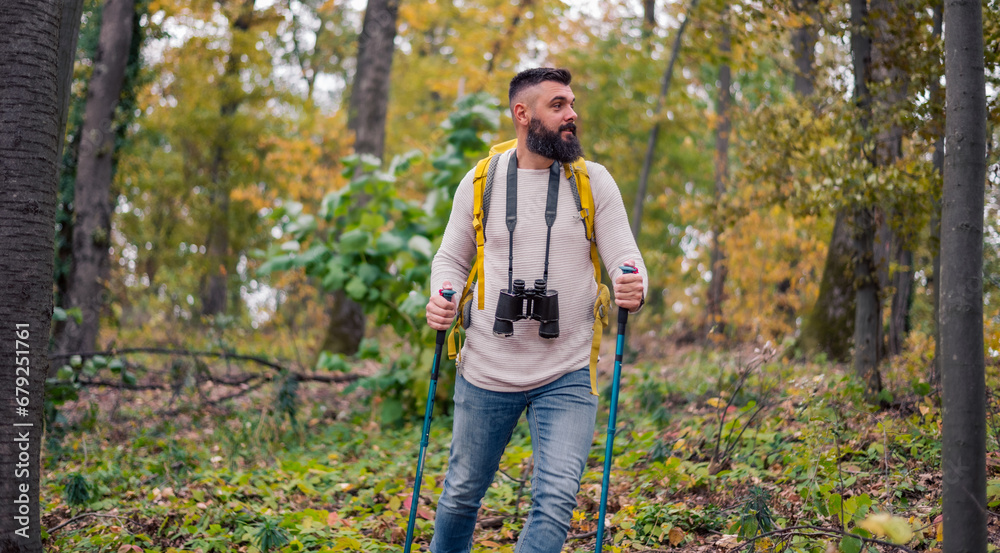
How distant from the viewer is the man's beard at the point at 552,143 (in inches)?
126

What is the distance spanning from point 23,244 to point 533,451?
222 cm

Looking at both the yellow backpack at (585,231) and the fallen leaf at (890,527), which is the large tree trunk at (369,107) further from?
the fallen leaf at (890,527)

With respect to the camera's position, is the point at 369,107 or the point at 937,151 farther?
the point at 369,107

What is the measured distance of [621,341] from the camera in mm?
3311

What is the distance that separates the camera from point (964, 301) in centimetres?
281

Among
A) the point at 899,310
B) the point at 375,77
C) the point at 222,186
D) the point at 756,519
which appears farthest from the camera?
the point at 222,186

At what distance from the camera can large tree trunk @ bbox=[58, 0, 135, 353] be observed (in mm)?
9828

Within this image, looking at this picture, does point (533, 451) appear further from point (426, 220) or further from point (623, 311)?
point (426, 220)

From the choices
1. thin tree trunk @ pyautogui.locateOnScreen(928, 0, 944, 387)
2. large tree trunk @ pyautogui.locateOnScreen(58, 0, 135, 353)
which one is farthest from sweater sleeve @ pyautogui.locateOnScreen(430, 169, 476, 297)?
large tree trunk @ pyautogui.locateOnScreen(58, 0, 135, 353)

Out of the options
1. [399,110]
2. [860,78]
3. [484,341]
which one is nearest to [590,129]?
[399,110]

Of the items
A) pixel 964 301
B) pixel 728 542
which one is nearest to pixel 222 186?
pixel 728 542

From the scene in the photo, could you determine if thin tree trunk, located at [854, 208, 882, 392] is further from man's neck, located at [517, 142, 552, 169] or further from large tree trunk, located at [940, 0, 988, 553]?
man's neck, located at [517, 142, 552, 169]

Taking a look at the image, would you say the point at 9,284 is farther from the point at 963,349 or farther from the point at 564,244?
the point at 963,349

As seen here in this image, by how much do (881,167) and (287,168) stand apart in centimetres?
1255
